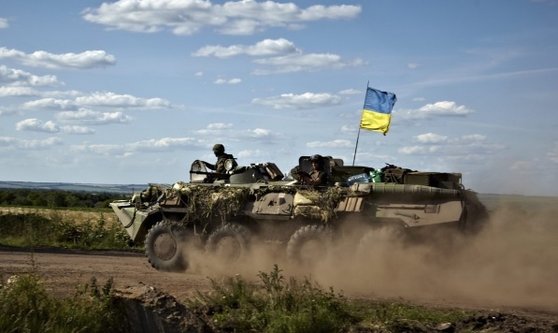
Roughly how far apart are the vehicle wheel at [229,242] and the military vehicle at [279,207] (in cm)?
2

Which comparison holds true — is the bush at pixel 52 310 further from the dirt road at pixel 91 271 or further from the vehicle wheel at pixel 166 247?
the vehicle wheel at pixel 166 247

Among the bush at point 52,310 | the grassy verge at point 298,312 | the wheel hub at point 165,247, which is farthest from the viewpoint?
the wheel hub at point 165,247

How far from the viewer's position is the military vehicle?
706 inches

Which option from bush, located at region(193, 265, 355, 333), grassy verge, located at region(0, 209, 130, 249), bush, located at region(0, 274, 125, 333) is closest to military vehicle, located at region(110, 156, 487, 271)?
bush, located at region(193, 265, 355, 333)

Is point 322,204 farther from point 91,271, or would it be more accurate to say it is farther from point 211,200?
point 91,271

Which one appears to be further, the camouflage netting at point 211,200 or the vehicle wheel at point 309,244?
the camouflage netting at point 211,200

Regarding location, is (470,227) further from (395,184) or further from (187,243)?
(187,243)

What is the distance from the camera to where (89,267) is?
63.3 ft

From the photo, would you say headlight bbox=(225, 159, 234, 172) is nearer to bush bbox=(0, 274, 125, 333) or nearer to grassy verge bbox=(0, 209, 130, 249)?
grassy verge bbox=(0, 209, 130, 249)

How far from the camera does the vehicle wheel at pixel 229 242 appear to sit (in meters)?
19.4

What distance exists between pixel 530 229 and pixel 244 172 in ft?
22.2

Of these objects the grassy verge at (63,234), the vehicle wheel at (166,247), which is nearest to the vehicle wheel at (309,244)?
the vehicle wheel at (166,247)

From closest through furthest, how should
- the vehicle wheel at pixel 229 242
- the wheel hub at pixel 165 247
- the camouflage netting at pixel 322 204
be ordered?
the camouflage netting at pixel 322 204, the vehicle wheel at pixel 229 242, the wheel hub at pixel 165 247

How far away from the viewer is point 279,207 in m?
19.2
